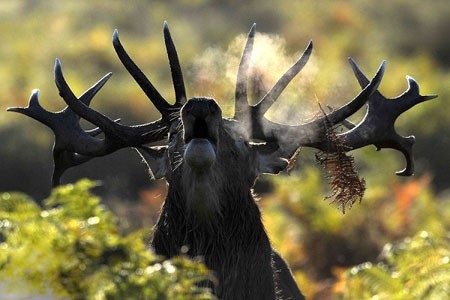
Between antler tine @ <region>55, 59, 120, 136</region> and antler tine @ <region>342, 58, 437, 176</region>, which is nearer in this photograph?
antler tine @ <region>55, 59, 120, 136</region>

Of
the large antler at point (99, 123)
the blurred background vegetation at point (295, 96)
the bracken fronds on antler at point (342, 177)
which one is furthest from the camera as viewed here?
the blurred background vegetation at point (295, 96)

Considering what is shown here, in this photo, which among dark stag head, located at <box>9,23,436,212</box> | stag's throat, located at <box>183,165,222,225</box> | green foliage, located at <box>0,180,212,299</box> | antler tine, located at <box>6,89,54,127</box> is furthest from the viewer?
antler tine, located at <box>6,89,54,127</box>

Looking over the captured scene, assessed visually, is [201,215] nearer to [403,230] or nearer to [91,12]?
[403,230]

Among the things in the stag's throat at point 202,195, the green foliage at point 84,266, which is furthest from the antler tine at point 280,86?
the green foliage at point 84,266

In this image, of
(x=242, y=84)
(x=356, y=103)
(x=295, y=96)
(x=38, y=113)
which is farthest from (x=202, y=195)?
(x=38, y=113)

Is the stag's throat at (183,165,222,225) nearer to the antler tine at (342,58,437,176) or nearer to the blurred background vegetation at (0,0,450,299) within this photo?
the blurred background vegetation at (0,0,450,299)

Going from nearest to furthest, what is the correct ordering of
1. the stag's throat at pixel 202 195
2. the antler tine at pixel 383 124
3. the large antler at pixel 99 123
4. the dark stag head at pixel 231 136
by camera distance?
the stag's throat at pixel 202 195, the dark stag head at pixel 231 136, the large antler at pixel 99 123, the antler tine at pixel 383 124

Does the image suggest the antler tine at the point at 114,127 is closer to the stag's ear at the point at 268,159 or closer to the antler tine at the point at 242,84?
the antler tine at the point at 242,84

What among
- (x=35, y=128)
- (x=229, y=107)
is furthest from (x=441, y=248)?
(x=35, y=128)

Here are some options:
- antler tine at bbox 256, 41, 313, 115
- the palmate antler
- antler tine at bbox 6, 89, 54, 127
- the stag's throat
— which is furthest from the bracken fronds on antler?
antler tine at bbox 6, 89, 54, 127

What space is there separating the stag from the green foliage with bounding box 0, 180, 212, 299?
77.8 inches

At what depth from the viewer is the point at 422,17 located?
4953cm

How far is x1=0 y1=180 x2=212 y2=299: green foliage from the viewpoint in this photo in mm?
4730

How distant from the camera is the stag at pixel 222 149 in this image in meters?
7.38
